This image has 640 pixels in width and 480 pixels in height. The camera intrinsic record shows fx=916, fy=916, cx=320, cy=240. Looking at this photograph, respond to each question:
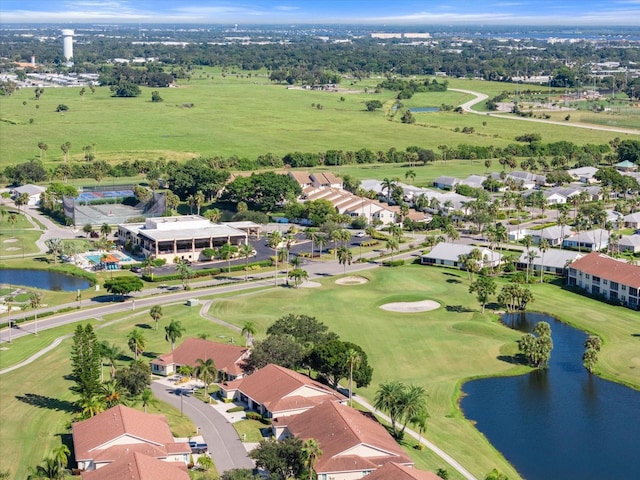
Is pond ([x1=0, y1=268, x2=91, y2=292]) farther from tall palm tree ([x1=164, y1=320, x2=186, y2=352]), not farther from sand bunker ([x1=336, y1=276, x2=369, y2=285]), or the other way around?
sand bunker ([x1=336, y1=276, x2=369, y2=285])

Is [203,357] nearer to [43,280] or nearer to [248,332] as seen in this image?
[248,332]

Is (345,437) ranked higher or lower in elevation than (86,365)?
lower

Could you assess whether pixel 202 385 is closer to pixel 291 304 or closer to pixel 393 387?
pixel 393 387

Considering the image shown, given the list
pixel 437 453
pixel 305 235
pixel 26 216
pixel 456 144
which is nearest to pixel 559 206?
pixel 305 235

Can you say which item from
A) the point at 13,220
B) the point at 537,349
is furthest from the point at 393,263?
the point at 13,220

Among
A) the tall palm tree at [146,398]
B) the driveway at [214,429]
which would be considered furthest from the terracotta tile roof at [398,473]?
the tall palm tree at [146,398]

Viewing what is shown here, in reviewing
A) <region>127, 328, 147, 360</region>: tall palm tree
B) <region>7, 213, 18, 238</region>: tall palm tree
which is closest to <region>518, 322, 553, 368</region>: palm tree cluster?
<region>127, 328, 147, 360</region>: tall palm tree
